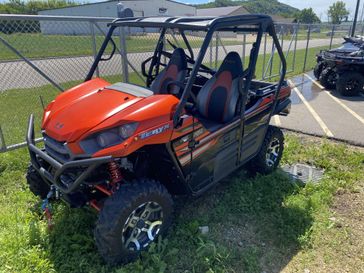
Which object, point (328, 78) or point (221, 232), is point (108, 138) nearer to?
point (221, 232)

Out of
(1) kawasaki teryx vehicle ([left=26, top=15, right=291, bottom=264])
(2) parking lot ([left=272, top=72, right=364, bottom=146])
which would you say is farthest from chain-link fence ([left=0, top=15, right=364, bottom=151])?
(2) parking lot ([left=272, top=72, right=364, bottom=146])

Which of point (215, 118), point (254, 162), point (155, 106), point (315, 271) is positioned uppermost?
point (155, 106)

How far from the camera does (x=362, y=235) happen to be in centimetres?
320

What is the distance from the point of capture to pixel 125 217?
2518mm

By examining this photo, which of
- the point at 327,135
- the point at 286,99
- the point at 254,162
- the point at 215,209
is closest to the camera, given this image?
the point at 215,209

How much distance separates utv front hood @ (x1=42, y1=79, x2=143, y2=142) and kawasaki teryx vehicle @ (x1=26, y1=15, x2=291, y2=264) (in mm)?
10

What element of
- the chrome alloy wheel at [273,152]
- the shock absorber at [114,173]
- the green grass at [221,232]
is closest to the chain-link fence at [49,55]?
the chrome alloy wheel at [273,152]

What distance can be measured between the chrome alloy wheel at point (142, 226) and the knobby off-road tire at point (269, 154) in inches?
67.0

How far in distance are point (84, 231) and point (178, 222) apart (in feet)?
3.07

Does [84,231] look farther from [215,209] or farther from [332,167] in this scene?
[332,167]

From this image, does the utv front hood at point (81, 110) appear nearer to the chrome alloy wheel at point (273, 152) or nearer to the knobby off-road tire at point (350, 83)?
the chrome alloy wheel at point (273, 152)

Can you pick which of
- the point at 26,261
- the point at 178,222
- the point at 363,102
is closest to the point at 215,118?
the point at 178,222

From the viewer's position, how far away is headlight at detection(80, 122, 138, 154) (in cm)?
247

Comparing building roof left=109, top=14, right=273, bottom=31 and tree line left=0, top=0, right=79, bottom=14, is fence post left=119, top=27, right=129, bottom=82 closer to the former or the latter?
building roof left=109, top=14, right=273, bottom=31
